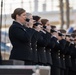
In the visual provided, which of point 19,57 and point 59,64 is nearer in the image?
point 19,57

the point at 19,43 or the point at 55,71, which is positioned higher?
the point at 19,43

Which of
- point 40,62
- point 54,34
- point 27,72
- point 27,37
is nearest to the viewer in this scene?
point 27,72

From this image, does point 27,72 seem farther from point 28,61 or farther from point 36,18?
point 36,18

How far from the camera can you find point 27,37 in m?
8.46

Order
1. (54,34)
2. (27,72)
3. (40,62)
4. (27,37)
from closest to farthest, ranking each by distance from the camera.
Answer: (27,72) < (27,37) < (40,62) < (54,34)

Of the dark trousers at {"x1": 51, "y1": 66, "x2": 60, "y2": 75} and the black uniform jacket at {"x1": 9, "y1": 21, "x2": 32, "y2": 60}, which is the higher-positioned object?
the black uniform jacket at {"x1": 9, "y1": 21, "x2": 32, "y2": 60}

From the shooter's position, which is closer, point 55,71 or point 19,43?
point 19,43

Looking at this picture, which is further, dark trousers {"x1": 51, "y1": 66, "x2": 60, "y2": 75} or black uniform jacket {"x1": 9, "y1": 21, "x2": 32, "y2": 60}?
dark trousers {"x1": 51, "y1": 66, "x2": 60, "y2": 75}

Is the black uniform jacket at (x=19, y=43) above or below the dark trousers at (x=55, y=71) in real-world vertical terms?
above

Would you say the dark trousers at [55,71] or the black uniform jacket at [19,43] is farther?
the dark trousers at [55,71]

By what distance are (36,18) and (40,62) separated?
86 centimetres

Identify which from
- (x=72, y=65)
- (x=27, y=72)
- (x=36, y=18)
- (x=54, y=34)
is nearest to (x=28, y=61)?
(x=36, y=18)

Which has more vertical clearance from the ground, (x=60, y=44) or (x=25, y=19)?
(x=25, y=19)

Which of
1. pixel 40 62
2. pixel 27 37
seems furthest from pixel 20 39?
pixel 40 62
